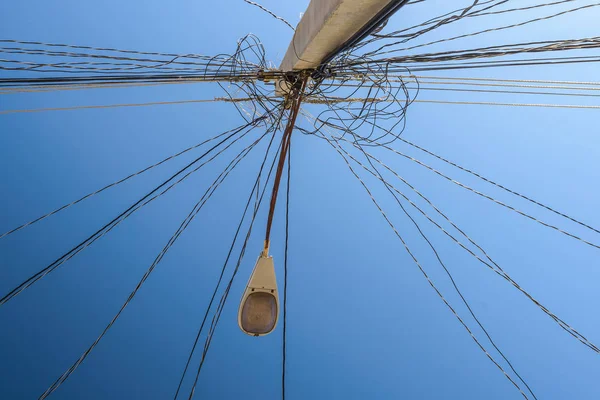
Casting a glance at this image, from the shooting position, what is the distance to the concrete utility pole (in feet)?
3.18

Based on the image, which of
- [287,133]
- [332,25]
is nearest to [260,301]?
[287,133]

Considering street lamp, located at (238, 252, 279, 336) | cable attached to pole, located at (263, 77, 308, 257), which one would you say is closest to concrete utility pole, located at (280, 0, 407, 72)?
cable attached to pole, located at (263, 77, 308, 257)

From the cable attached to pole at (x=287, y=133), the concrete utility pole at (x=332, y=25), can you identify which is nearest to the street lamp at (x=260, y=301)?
the cable attached to pole at (x=287, y=133)

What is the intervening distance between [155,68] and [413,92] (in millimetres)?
2459

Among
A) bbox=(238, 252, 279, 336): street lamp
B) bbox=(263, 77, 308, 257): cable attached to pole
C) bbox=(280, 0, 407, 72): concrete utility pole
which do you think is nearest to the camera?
bbox=(280, 0, 407, 72): concrete utility pole

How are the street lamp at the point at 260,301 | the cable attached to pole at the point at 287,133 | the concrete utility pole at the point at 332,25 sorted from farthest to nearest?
the street lamp at the point at 260,301, the cable attached to pole at the point at 287,133, the concrete utility pole at the point at 332,25

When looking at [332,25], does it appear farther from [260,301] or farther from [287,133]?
[260,301]

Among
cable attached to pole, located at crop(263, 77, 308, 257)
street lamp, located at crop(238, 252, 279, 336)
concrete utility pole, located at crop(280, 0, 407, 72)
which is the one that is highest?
concrete utility pole, located at crop(280, 0, 407, 72)

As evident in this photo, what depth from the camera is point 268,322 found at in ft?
5.49

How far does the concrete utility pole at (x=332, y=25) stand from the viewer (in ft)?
3.18

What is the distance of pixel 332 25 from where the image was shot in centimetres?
107

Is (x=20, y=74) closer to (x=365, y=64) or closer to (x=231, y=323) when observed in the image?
(x=231, y=323)

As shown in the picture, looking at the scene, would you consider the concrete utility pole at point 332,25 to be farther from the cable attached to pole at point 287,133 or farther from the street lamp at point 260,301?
the street lamp at point 260,301

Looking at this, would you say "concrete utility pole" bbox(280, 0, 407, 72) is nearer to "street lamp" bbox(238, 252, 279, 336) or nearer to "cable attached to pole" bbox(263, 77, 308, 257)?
"cable attached to pole" bbox(263, 77, 308, 257)
